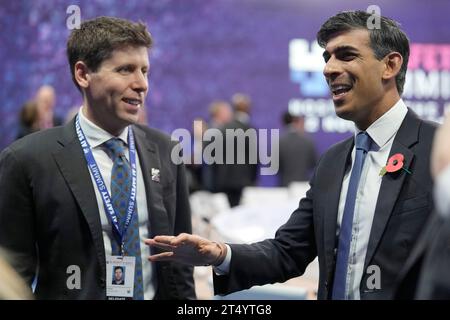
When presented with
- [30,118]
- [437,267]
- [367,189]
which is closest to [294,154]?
[30,118]

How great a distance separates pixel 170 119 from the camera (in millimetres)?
12836

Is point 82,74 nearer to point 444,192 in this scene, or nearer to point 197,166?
point 444,192

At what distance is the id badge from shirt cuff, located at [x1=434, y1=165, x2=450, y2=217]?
1.76 metres

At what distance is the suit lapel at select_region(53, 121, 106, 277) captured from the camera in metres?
2.92

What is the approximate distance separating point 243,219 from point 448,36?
359 inches

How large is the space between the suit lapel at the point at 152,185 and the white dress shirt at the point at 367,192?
405mm

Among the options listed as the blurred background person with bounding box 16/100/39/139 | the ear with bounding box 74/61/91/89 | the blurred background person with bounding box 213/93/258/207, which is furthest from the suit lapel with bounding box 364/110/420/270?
the blurred background person with bounding box 213/93/258/207

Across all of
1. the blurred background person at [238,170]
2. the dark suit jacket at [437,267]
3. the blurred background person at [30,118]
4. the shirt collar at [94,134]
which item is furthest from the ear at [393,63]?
the blurred background person at [238,170]

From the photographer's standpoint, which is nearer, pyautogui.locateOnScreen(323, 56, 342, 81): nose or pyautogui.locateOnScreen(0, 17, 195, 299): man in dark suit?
pyautogui.locateOnScreen(323, 56, 342, 81): nose

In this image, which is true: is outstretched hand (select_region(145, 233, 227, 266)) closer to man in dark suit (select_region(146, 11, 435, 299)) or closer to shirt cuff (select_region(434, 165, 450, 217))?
man in dark suit (select_region(146, 11, 435, 299))

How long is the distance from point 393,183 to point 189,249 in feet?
2.28

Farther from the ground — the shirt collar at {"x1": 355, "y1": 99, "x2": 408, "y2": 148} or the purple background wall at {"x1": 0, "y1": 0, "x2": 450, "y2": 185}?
the purple background wall at {"x1": 0, "y1": 0, "x2": 450, "y2": 185}
